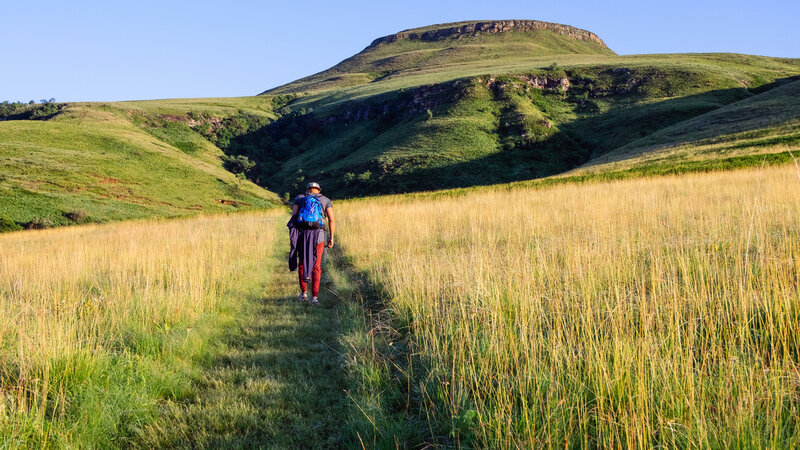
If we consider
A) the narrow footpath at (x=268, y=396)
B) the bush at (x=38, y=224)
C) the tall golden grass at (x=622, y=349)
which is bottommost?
the bush at (x=38, y=224)

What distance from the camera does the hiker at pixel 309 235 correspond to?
7.83 m

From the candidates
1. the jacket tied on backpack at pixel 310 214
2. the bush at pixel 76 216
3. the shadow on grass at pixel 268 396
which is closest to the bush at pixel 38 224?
the bush at pixel 76 216

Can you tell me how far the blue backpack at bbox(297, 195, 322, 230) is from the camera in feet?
25.7

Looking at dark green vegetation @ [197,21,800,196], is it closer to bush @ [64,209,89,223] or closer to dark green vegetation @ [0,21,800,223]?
dark green vegetation @ [0,21,800,223]

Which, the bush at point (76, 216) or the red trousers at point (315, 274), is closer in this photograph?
the red trousers at point (315, 274)

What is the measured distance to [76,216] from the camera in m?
43.0

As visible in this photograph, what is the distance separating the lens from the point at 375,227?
14.5 meters

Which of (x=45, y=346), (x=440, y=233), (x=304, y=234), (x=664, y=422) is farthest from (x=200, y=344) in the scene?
(x=440, y=233)

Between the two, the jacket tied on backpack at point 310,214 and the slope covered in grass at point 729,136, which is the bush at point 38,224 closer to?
the jacket tied on backpack at point 310,214

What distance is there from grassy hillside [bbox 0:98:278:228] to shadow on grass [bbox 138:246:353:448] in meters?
43.8

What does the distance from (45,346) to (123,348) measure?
1.03 m

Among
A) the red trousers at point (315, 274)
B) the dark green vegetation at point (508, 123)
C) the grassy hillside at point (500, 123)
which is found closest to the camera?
the red trousers at point (315, 274)

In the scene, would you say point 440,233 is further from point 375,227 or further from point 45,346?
point 45,346

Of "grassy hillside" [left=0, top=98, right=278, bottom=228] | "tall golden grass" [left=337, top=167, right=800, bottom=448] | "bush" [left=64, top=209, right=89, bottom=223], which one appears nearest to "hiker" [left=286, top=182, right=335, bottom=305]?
"tall golden grass" [left=337, top=167, right=800, bottom=448]
